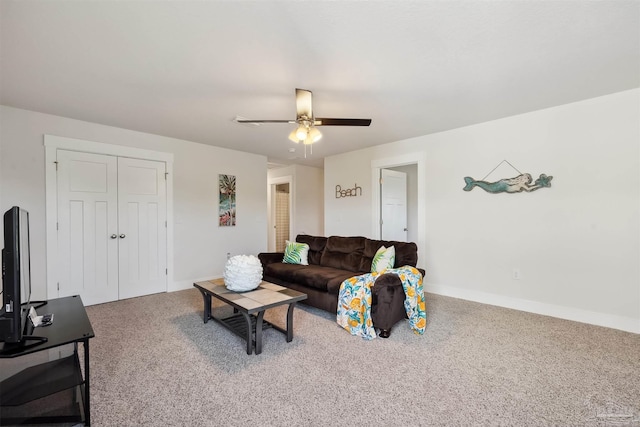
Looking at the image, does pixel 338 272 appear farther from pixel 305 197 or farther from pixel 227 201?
pixel 305 197

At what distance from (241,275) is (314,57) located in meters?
1.98

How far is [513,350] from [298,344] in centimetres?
185

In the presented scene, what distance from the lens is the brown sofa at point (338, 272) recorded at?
272 centimetres

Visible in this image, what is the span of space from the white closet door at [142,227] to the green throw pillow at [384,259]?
3154 millimetres

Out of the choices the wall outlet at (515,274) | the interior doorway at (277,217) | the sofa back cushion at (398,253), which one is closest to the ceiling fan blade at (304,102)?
the sofa back cushion at (398,253)

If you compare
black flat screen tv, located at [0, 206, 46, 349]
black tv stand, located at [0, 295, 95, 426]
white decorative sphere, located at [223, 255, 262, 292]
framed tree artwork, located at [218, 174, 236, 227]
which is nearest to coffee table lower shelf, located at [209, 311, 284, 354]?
white decorative sphere, located at [223, 255, 262, 292]

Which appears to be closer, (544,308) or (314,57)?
(314,57)

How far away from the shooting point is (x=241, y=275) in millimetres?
2785

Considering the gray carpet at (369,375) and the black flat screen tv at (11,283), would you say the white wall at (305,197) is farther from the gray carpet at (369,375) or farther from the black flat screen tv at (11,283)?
the black flat screen tv at (11,283)

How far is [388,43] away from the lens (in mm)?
2031

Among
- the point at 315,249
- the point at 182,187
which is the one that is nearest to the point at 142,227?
the point at 182,187

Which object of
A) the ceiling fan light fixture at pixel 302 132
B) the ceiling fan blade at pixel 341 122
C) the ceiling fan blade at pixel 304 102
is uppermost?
the ceiling fan blade at pixel 304 102

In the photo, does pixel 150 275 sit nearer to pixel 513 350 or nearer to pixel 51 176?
pixel 51 176

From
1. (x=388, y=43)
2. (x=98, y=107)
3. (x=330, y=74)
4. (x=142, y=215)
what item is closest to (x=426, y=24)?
(x=388, y=43)
